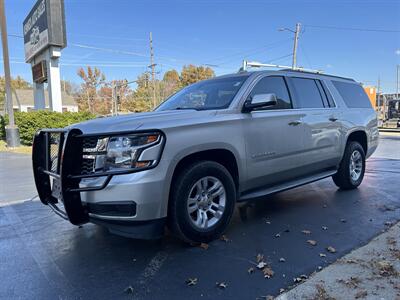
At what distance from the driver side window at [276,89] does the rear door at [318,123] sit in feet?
0.67

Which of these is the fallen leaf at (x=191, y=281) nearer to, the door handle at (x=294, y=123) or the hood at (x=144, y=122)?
the hood at (x=144, y=122)

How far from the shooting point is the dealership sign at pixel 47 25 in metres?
17.6

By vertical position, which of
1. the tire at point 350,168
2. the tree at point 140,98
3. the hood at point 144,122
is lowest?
the tire at point 350,168

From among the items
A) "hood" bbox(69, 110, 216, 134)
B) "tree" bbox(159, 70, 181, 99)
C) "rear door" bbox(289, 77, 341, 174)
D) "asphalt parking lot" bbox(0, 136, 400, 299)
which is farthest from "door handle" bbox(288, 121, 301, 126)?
"tree" bbox(159, 70, 181, 99)

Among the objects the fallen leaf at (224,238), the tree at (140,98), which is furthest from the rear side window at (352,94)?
the tree at (140,98)

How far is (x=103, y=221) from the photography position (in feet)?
11.0

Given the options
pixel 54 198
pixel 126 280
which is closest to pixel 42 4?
pixel 54 198

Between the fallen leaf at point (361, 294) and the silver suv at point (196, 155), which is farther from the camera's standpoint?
the silver suv at point (196, 155)

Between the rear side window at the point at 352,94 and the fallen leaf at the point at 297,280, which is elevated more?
the rear side window at the point at 352,94

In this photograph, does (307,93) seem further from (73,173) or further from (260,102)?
(73,173)

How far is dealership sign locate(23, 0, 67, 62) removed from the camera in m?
17.6

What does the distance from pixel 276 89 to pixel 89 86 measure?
77623 millimetres

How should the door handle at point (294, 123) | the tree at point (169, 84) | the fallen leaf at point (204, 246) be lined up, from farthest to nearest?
the tree at point (169, 84), the door handle at point (294, 123), the fallen leaf at point (204, 246)

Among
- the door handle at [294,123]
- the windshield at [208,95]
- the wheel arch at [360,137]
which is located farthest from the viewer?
the wheel arch at [360,137]
